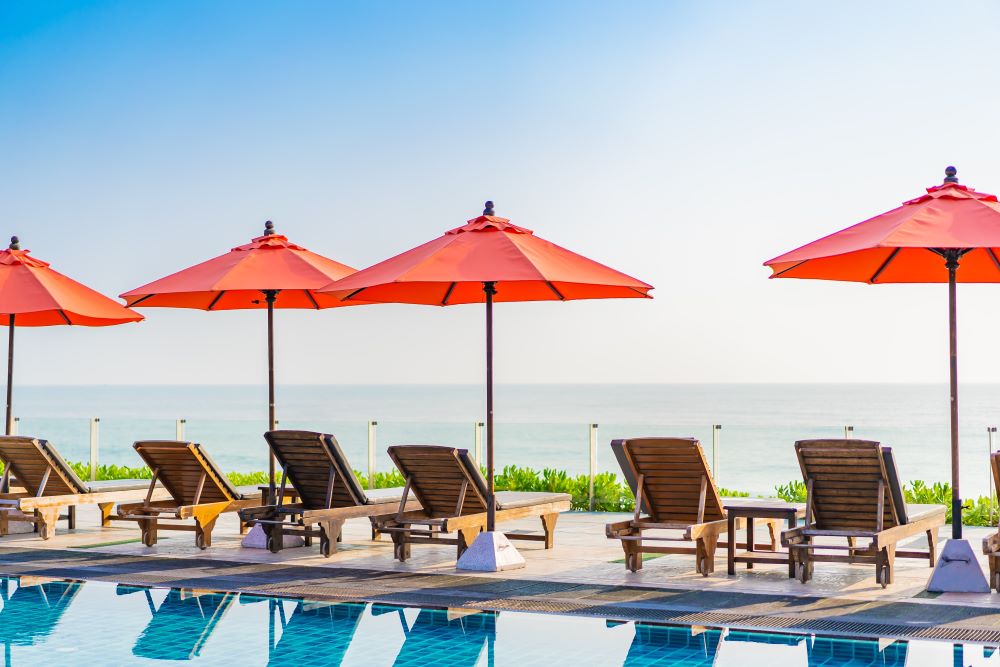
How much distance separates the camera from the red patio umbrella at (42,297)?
36.2 ft

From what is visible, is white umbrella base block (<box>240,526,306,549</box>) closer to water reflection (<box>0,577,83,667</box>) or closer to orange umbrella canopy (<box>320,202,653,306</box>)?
water reflection (<box>0,577,83,667</box>)

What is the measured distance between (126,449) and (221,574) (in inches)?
413

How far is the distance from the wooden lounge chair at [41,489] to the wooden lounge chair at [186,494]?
56cm

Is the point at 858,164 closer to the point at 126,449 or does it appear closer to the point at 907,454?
the point at 907,454

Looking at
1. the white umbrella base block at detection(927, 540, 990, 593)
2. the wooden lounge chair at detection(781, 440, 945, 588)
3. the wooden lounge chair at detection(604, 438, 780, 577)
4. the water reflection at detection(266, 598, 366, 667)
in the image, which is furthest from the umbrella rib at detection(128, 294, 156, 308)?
the white umbrella base block at detection(927, 540, 990, 593)

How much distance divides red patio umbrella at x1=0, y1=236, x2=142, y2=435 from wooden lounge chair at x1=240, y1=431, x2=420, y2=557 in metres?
2.70

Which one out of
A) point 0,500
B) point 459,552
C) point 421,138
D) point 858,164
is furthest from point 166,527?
point 858,164

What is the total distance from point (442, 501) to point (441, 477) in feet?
0.76

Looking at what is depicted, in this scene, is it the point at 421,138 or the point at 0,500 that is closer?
the point at 0,500

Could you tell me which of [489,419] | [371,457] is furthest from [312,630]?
[371,457]

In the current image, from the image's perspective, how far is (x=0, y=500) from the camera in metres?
10.7

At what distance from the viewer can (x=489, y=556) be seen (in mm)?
8711

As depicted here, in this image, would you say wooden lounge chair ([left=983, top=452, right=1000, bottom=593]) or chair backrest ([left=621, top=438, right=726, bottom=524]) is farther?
chair backrest ([left=621, top=438, right=726, bottom=524])

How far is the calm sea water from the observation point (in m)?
14.1
